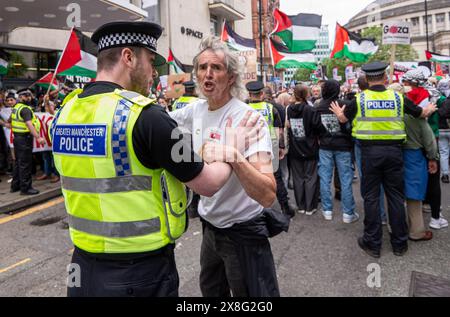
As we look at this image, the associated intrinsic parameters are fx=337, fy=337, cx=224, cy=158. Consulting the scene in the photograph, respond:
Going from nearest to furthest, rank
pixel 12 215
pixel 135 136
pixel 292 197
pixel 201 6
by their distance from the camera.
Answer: pixel 135 136 → pixel 12 215 → pixel 292 197 → pixel 201 6

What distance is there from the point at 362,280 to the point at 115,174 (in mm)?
2764

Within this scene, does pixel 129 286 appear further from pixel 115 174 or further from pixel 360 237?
pixel 360 237

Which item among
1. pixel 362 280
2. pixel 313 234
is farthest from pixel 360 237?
pixel 362 280

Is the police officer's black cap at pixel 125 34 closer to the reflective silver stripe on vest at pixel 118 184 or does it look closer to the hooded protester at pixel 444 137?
the reflective silver stripe on vest at pixel 118 184

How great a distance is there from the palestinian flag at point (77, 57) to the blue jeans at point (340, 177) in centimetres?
436

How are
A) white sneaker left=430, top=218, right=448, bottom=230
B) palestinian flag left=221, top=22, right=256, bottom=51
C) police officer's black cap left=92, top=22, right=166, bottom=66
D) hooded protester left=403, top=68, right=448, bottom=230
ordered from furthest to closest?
palestinian flag left=221, top=22, right=256, bottom=51
white sneaker left=430, top=218, right=448, bottom=230
hooded protester left=403, top=68, right=448, bottom=230
police officer's black cap left=92, top=22, right=166, bottom=66

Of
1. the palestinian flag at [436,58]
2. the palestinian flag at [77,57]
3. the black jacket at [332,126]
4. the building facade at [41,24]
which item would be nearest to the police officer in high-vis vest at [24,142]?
the palestinian flag at [77,57]

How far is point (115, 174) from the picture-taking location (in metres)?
1.46

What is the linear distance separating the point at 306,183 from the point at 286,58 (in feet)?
18.3

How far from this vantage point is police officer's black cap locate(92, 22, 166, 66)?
1.56m

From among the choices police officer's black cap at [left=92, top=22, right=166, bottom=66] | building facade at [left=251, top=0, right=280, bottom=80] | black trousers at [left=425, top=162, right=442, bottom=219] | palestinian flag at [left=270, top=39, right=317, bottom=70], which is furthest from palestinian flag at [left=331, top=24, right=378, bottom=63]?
building facade at [left=251, top=0, right=280, bottom=80]

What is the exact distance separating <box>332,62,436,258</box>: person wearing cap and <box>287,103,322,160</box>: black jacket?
1.42 m

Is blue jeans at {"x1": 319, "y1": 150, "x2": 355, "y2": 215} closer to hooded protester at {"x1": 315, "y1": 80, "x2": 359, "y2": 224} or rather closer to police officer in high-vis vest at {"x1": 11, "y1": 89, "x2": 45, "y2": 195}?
hooded protester at {"x1": 315, "y1": 80, "x2": 359, "y2": 224}

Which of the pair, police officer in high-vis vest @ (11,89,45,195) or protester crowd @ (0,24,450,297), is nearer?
protester crowd @ (0,24,450,297)
